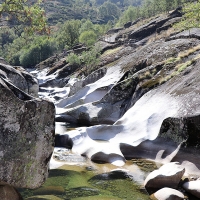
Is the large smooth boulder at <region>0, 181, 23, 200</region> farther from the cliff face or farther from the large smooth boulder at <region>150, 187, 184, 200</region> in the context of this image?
the cliff face

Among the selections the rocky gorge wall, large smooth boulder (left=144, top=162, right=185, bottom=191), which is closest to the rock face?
large smooth boulder (left=144, top=162, right=185, bottom=191)

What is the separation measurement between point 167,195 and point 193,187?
141 cm

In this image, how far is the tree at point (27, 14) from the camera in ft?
44.5

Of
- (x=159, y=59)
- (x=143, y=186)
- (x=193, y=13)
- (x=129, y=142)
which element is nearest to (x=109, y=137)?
(x=129, y=142)

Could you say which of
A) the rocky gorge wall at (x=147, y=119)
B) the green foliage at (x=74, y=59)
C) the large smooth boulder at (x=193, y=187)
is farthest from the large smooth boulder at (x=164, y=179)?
the green foliage at (x=74, y=59)

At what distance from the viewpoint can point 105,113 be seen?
100 ft

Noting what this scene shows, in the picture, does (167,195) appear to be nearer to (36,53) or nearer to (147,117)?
(147,117)

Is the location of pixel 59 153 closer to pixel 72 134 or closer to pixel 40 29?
pixel 72 134

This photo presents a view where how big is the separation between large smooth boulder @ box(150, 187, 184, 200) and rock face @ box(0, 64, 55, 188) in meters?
5.02

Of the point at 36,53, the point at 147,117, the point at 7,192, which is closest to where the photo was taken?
the point at 7,192

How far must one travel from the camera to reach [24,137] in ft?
31.5

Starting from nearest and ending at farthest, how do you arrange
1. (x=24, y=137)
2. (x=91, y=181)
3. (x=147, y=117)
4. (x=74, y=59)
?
1. (x=24, y=137)
2. (x=91, y=181)
3. (x=147, y=117)
4. (x=74, y=59)

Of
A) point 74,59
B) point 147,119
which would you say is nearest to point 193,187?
point 147,119

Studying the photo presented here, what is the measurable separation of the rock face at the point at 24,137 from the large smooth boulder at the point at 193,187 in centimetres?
644
